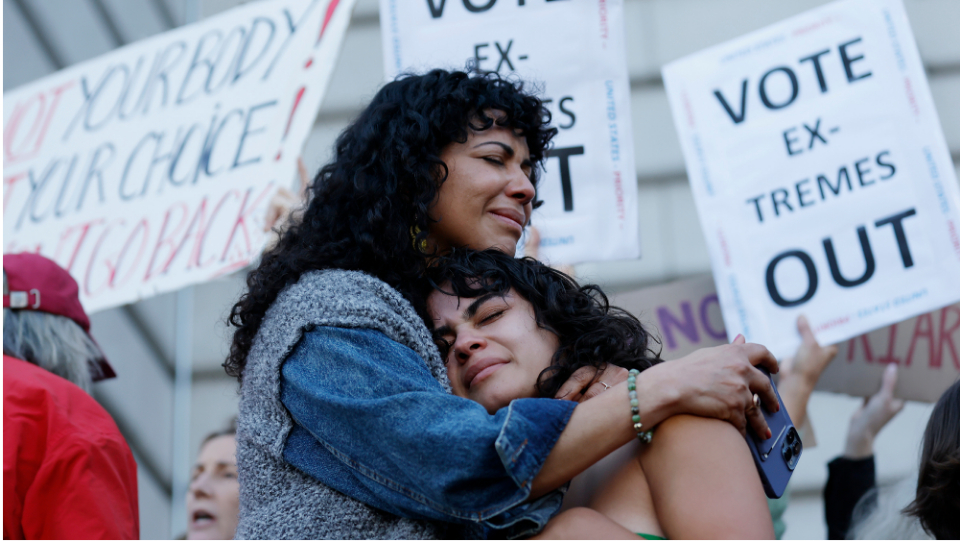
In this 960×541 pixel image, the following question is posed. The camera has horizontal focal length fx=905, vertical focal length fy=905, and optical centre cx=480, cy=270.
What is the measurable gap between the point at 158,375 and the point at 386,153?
114 inches

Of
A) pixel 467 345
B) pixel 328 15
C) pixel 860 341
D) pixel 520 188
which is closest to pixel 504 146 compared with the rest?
pixel 520 188

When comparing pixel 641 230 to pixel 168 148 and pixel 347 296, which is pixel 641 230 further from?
pixel 347 296

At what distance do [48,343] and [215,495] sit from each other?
114 cm

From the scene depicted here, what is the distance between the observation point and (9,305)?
223 centimetres

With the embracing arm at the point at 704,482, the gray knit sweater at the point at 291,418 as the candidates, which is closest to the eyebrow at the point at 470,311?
the gray knit sweater at the point at 291,418

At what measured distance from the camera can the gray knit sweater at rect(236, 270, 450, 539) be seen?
4.33 feet

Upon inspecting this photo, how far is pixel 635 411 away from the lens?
4.18ft

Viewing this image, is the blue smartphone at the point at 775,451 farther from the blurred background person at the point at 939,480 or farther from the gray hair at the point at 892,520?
the gray hair at the point at 892,520

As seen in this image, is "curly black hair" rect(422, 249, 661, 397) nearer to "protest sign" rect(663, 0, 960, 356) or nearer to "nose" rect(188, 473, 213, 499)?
"protest sign" rect(663, 0, 960, 356)

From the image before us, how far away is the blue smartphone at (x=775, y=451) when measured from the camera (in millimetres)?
1350

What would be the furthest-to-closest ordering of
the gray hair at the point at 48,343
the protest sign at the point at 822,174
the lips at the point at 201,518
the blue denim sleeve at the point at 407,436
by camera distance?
the lips at the point at 201,518 < the protest sign at the point at 822,174 < the gray hair at the point at 48,343 < the blue denim sleeve at the point at 407,436

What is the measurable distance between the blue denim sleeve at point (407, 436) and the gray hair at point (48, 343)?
1.08 metres

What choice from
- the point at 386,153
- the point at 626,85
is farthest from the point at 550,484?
the point at 626,85

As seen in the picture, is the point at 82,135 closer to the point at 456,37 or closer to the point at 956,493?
the point at 456,37
